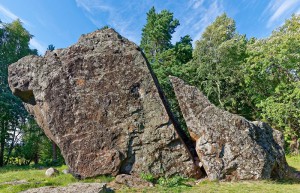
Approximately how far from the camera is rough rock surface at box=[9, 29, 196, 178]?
36.1 feet

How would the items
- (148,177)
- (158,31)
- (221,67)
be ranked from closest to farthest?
(148,177) → (221,67) → (158,31)

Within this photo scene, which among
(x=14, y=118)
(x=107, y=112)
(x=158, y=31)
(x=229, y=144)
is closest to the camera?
(x=229, y=144)

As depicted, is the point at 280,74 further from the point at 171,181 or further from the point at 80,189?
the point at 80,189

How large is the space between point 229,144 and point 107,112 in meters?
5.28

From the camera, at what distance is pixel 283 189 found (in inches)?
360

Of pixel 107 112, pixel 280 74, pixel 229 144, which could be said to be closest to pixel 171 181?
pixel 229 144

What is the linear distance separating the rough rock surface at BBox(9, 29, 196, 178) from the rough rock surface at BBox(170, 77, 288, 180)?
36.7 inches

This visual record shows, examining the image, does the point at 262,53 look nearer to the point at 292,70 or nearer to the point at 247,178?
the point at 292,70

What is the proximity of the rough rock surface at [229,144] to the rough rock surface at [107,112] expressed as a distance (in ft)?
3.05

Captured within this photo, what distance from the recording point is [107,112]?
11430 millimetres

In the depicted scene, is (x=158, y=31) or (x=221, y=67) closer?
(x=221, y=67)

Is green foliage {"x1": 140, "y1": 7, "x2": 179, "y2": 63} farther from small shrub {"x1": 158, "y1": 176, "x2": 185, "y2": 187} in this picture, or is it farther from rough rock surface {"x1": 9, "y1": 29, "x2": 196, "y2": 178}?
small shrub {"x1": 158, "y1": 176, "x2": 185, "y2": 187}

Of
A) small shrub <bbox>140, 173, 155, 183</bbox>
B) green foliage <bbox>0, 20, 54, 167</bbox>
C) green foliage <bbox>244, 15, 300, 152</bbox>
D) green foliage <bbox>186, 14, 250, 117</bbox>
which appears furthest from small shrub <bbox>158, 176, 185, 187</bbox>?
green foliage <bbox>0, 20, 54, 167</bbox>

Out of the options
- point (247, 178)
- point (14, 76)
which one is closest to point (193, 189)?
point (247, 178)
